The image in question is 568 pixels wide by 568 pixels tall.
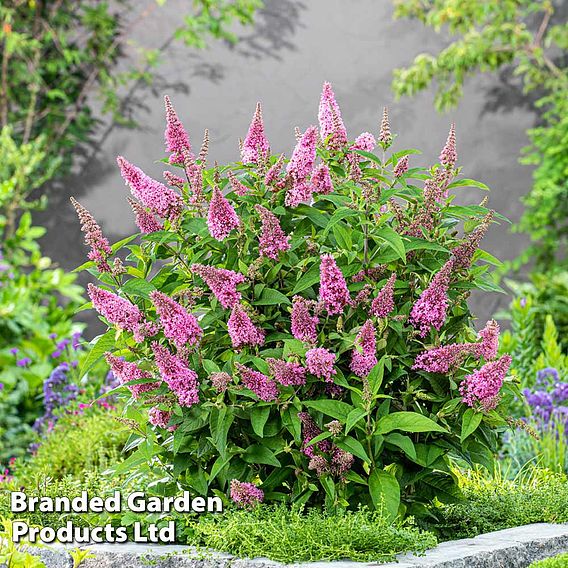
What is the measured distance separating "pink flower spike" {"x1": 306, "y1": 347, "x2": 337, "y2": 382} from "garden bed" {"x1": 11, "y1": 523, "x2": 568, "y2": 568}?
409 mm

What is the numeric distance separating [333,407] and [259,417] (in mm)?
168

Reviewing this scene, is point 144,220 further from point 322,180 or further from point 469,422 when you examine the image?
point 469,422

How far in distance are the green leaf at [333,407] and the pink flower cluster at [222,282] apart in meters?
0.29

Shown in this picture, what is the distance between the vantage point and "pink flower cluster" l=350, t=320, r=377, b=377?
1.86 metres

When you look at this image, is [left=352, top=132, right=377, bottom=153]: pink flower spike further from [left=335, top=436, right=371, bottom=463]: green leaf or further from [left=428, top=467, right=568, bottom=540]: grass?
[left=428, top=467, right=568, bottom=540]: grass

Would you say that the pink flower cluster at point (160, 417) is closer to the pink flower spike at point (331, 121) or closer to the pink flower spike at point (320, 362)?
the pink flower spike at point (320, 362)

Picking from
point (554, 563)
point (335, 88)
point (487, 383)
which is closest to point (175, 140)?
point (487, 383)

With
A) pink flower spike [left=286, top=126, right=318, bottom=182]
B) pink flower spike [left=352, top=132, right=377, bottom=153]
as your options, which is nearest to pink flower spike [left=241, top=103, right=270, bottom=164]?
pink flower spike [left=286, top=126, right=318, bottom=182]

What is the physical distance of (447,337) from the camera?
2146 millimetres

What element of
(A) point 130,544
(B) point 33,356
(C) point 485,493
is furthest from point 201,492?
(B) point 33,356

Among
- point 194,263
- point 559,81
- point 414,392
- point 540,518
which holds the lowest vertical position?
point 540,518

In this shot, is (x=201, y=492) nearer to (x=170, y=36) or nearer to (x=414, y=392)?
(x=414, y=392)

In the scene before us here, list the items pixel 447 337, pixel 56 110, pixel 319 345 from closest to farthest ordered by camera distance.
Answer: pixel 319 345
pixel 447 337
pixel 56 110

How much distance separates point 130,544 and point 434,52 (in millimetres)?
5893
